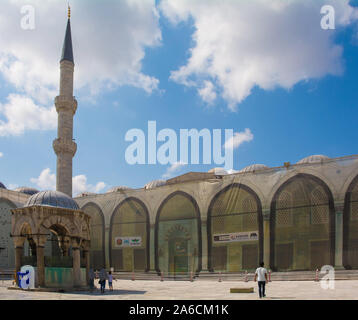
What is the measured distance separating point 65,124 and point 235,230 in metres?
16.7

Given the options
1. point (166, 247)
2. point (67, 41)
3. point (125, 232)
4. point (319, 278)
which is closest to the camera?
point (319, 278)

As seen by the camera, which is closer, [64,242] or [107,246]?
[64,242]

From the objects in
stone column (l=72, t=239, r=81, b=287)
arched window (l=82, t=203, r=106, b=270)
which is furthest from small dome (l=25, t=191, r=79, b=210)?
arched window (l=82, t=203, r=106, b=270)

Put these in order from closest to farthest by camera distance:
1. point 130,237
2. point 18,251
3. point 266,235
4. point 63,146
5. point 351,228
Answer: point 18,251 < point 351,228 < point 266,235 < point 130,237 < point 63,146

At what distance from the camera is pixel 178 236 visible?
31.8 m

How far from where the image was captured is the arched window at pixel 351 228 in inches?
973

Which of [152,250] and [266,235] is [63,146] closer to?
[152,250]

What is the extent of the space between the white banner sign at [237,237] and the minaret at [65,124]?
1245cm

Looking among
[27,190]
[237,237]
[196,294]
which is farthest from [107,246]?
[196,294]

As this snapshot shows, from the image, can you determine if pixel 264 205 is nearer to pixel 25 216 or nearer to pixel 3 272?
pixel 25 216

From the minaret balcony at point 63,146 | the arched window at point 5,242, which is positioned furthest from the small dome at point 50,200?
the minaret balcony at point 63,146

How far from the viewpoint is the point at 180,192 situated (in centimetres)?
3238
